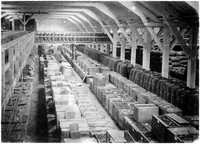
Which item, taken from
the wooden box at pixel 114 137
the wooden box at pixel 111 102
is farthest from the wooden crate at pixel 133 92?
the wooden box at pixel 114 137

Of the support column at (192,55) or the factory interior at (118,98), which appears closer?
the factory interior at (118,98)

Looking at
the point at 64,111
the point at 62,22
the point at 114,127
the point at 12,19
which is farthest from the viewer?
the point at 62,22

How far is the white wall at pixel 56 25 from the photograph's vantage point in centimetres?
3822

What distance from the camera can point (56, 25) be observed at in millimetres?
38531

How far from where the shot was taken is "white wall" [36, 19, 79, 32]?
38219 millimetres

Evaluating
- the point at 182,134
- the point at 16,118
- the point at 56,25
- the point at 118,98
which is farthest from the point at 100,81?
the point at 56,25

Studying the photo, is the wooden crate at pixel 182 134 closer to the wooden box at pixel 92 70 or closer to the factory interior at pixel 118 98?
the factory interior at pixel 118 98

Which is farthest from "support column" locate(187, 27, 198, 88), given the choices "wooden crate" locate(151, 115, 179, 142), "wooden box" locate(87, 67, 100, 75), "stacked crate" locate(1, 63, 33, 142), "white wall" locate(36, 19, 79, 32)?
"white wall" locate(36, 19, 79, 32)

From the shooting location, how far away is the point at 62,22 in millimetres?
38750

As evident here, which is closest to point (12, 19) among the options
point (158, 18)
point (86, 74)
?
point (86, 74)

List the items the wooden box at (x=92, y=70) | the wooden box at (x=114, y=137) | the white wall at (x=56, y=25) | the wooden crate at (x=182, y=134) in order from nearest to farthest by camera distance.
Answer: the wooden crate at (x=182, y=134) < the wooden box at (x=114, y=137) < the wooden box at (x=92, y=70) < the white wall at (x=56, y=25)

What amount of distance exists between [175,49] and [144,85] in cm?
704

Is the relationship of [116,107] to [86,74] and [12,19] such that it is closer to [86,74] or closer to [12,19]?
[86,74]

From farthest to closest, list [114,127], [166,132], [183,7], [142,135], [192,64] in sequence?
[192,64], [183,7], [114,127], [142,135], [166,132]
